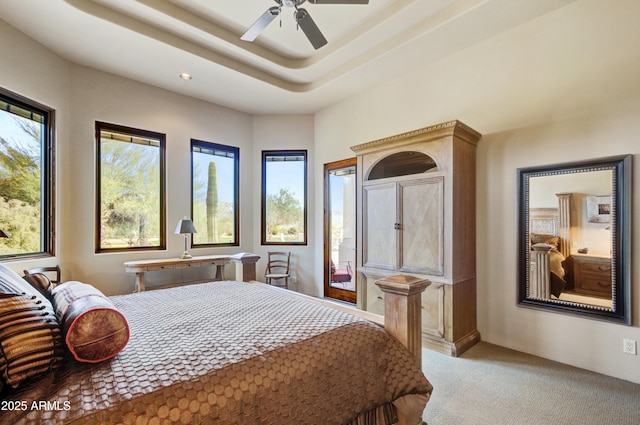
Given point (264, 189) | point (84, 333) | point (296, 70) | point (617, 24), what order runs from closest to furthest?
point (84, 333) → point (617, 24) → point (296, 70) → point (264, 189)

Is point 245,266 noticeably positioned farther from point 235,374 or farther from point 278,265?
point 278,265

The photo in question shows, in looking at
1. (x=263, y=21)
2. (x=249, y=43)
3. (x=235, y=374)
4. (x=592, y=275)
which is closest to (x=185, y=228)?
(x=249, y=43)

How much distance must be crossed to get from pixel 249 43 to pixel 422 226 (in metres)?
2.96

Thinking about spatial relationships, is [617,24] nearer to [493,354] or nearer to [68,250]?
[493,354]

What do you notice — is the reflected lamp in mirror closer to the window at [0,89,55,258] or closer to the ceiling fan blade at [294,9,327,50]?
the window at [0,89,55,258]

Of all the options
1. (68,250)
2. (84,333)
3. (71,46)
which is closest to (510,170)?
(84,333)

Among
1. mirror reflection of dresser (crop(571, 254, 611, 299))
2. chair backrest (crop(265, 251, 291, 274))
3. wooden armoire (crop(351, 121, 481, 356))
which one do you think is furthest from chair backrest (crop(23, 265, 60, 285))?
mirror reflection of dresser (crop(571, 254, 611, 299))

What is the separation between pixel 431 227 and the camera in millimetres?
3039

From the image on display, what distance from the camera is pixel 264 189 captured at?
533 cm

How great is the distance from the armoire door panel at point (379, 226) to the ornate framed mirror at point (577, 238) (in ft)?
4.10

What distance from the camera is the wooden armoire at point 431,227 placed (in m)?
2.90

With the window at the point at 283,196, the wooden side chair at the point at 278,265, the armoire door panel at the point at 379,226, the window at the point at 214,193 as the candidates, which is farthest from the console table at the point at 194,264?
the armoire door panel at the point at 379,226

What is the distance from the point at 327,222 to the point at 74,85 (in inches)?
152

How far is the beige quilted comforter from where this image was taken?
2.95 ft
